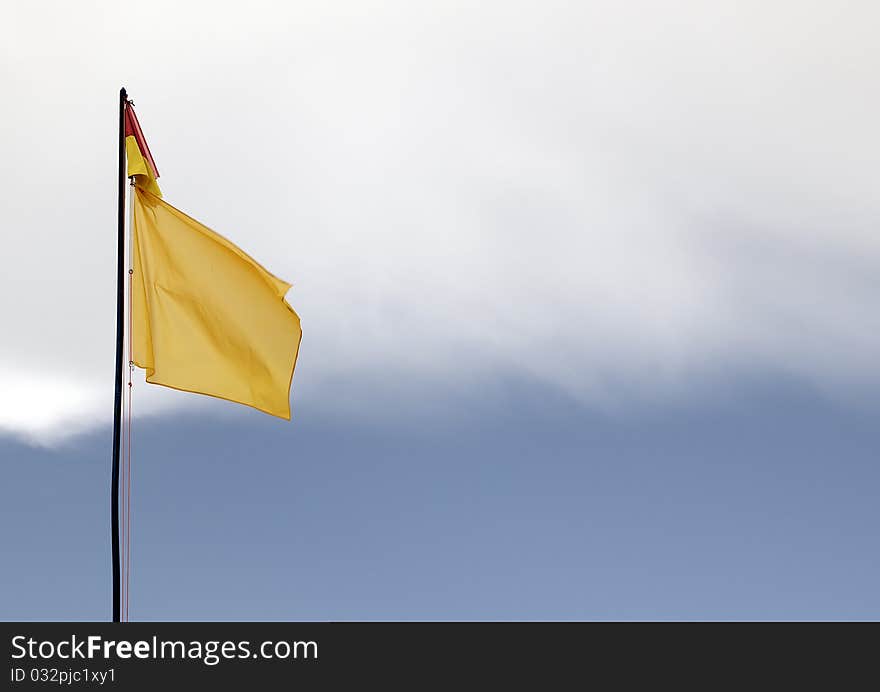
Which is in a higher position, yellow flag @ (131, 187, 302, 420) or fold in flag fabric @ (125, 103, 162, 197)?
fold in flag fabric @ (125, 103, 162, 197)

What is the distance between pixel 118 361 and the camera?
80.6 feet

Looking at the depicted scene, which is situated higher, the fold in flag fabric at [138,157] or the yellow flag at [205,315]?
the fold in flag fabric at [138,157]

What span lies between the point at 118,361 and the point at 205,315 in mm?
2270

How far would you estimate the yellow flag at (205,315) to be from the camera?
25.1m

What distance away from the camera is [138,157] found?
25844 mm

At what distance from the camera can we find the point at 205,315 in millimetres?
25953

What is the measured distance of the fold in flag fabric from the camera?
2575cm

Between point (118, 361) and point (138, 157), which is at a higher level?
point (138, 157)

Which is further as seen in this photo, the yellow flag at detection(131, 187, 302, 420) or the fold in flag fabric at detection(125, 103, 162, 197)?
the fold in flag fabric at detection(125, 103, 162, 197)

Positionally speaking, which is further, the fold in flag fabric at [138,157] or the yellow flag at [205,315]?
the fold in flag fabric at [138,157]

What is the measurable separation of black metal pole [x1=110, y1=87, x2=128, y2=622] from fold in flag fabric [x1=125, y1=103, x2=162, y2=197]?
13 cm

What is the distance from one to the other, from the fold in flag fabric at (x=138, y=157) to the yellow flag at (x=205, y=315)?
0.73 feet

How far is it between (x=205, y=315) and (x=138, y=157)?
370 centimetres
